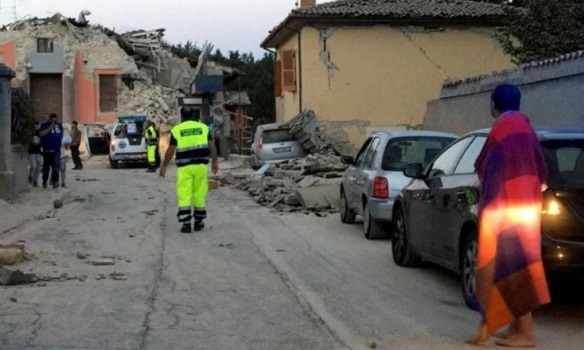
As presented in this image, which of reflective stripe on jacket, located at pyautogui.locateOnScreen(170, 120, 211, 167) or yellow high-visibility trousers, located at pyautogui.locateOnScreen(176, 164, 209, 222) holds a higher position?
reflective stripe on jacket, located at pyautogui.locateOnScreen(170, 120, 211, 167)

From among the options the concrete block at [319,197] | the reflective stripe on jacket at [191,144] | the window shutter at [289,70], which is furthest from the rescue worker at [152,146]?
the reflective stripe on jacket at [191,144]

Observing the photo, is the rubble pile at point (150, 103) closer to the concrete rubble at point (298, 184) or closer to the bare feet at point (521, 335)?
the concrete rubble at point (298, 184)

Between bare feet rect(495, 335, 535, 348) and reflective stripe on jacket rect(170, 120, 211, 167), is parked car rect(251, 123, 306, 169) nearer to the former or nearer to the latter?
reflective stripe on jacket rect(170, 120, 211, 167)

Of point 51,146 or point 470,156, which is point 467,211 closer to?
point 470,156

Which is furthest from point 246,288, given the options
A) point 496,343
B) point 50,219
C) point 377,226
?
point 50,219

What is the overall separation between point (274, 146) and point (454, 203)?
19.9 metres

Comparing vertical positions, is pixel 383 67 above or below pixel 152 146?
above

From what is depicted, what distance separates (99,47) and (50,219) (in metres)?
33.2

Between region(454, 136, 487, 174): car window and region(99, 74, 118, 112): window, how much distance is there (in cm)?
3997

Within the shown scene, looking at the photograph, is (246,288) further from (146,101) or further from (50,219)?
(146,101)

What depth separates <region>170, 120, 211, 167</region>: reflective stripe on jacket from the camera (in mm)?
13531

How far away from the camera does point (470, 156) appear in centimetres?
873

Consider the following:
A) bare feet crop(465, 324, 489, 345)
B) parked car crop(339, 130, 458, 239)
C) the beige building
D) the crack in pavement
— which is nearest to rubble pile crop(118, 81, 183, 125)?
the beige building

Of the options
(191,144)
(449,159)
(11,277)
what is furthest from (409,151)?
(11,277)
